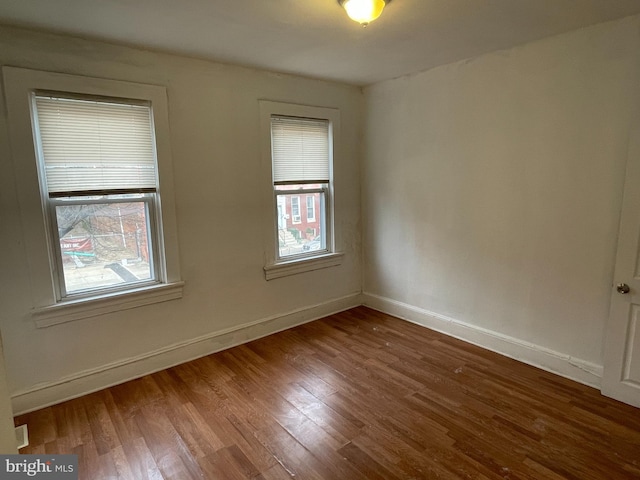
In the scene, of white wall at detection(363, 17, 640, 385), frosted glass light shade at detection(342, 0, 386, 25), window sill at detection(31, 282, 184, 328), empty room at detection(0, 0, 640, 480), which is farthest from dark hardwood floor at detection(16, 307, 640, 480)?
frosted glass light shade at detection(342, 0, 386, 25)

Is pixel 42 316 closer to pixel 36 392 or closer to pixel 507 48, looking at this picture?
pixel 36 392

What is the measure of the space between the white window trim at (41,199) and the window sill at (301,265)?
0.95 meters

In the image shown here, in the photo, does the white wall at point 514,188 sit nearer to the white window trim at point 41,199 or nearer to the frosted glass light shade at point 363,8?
the frosted glass light shade at point 363,8

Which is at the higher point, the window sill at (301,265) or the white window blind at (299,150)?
the white window blind at (299,150)

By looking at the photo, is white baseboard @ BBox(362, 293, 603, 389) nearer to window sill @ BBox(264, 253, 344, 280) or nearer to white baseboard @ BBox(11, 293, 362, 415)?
window sill @ BBox(264, 253, 344, 280)

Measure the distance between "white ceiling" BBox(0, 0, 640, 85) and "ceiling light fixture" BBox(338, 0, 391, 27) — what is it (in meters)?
0.13

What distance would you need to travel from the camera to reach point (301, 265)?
3.84 m

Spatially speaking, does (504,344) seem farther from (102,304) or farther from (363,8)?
(102,304)

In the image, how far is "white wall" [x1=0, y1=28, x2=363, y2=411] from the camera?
95.0 inches

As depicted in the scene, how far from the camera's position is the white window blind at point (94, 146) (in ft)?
8.02

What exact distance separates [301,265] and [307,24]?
2241 mm

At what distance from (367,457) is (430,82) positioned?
10.3 feet

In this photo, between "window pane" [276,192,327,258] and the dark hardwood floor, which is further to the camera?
"window pane" [276,192,327,258]

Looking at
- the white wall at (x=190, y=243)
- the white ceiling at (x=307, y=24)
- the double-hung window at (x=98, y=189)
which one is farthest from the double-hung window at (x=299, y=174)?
the double-hung window at (x=98, y=189)
